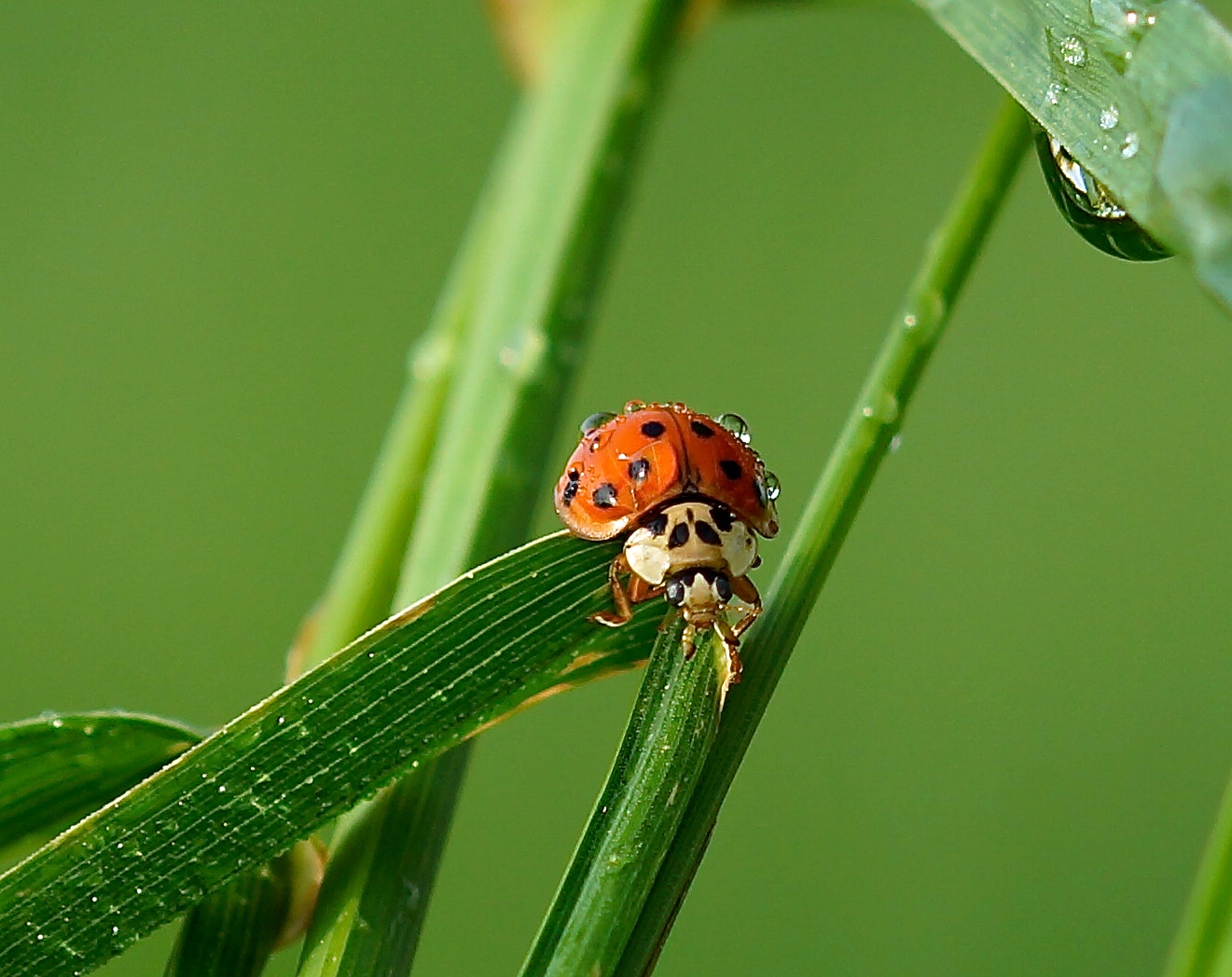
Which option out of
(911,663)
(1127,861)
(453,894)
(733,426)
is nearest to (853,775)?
(911,663)

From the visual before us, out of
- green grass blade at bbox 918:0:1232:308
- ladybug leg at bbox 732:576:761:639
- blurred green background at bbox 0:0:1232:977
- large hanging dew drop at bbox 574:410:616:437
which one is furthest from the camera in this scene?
blurred green background at bbox 0:0:1232:977

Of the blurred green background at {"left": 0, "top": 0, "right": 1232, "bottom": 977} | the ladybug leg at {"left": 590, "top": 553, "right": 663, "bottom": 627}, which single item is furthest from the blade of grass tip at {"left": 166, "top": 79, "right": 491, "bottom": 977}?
the blurred green background at {"left": 0, "top": 0, "right": 1232, "bottom": 977}

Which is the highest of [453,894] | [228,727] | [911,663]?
[228,727]

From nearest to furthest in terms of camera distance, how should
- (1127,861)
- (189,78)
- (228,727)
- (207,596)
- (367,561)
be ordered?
(228,727) < (367,561) < (1127,861) < (207,596) < (189,78)

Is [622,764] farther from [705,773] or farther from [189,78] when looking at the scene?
[189,78]

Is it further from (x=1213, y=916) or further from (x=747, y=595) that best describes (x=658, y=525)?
(x=1213, y=916)

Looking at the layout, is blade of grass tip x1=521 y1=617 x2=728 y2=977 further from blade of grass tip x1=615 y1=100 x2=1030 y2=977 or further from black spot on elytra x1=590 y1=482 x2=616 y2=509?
black spot on elytra x1=590 y1=482 x2=616 y2=509
